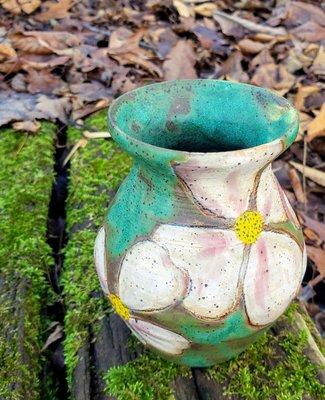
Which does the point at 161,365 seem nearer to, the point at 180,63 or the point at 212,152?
the point at 212,152

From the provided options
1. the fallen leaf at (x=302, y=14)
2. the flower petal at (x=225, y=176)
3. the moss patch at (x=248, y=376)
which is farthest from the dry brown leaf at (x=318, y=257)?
the fallen leaf at (x=302, y=14)

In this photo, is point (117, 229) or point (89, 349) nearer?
point (117, 229)

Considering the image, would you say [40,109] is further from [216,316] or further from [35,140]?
[216,316]

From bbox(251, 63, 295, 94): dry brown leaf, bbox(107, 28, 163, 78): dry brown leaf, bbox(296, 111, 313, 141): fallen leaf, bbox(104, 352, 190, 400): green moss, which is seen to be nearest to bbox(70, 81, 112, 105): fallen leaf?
bbox(107, 28, 163, 78): dry brown leaf

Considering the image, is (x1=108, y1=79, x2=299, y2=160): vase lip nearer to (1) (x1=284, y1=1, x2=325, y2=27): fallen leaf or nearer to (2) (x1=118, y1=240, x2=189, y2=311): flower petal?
(2) (x1=118, y1=240, x2=189, y2=311): flower petal

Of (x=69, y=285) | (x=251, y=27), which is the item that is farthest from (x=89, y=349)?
(x=251, y=27)

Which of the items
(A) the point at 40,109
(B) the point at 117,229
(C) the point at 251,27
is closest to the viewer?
(B) the point at 117,229
